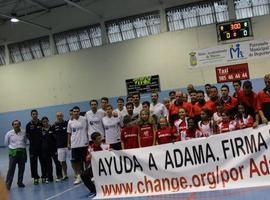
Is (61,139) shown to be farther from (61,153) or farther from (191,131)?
(191,131)

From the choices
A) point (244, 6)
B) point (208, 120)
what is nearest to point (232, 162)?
point (208, 120)

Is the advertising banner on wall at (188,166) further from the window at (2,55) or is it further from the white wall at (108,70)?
the window at (2,55)

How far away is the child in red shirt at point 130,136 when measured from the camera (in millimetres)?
7294

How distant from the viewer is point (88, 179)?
7.03 metres

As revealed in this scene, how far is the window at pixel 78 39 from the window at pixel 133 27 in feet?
2.17

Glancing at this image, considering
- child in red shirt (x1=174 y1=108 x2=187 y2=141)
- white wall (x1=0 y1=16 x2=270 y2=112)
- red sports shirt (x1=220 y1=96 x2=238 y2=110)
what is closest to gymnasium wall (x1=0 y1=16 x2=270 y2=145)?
white wall (x1=0 y1=16 x2=270 y2=112)

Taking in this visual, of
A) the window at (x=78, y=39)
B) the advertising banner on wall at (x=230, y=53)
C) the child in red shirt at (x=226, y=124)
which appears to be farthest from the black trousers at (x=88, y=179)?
the window at (x=78, y=39)

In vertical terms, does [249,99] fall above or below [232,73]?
below

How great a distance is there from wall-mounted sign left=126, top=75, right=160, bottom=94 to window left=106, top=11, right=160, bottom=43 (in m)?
1.90

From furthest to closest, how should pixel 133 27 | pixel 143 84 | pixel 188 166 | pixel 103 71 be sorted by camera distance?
pixel 103 71 < pixel 133 27 < pixel 143 84 < pixel 188 166

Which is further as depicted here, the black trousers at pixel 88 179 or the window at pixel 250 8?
the window at pixel 250 8

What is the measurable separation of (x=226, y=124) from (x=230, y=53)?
861 centimetres

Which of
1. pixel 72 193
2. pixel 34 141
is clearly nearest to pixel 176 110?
pixel 72 193

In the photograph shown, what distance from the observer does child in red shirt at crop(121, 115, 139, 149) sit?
287 inches
